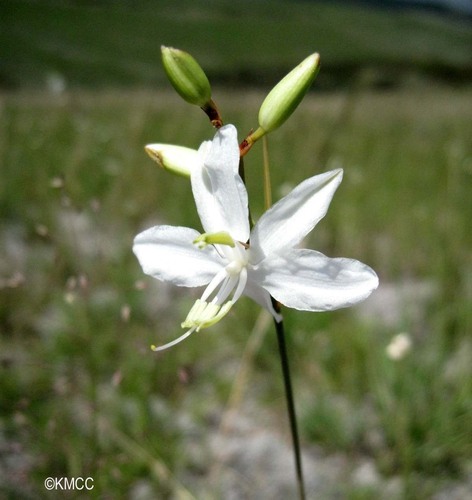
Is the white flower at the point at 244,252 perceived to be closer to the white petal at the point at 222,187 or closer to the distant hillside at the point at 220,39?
the white petal at the point at 222,187

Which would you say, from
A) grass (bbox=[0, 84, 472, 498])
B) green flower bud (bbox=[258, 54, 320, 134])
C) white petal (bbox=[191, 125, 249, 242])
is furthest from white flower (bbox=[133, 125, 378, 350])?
grass (bbox=[0, 84, 472, 498])

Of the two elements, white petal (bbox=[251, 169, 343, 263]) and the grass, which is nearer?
white petal (bbox=[251, 169, 343, 263])

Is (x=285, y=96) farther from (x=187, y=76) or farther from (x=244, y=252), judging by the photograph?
(x=244, y=252)

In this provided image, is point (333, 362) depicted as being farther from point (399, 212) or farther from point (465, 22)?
point (465, 22)

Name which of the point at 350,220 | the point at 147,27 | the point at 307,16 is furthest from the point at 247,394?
the point at 307,16

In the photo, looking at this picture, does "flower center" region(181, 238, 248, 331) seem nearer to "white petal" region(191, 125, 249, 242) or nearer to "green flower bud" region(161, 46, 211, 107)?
"white petal" region(191, 125, 249, 242)

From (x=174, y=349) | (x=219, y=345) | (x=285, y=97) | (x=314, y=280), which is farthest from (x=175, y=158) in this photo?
(x=219, y=345)
